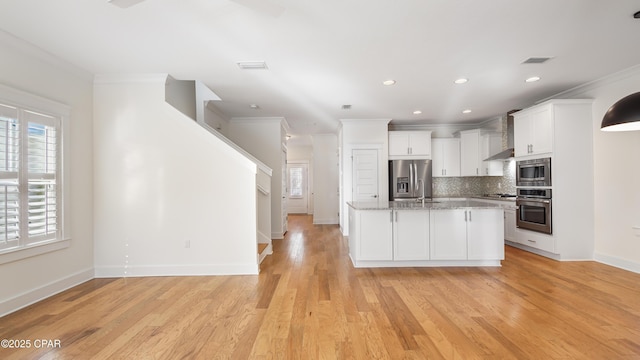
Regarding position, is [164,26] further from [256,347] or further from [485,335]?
[485,335]

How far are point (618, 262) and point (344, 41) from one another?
4.80 metres

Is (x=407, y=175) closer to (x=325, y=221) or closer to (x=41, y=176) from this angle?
(x=325, y=221)

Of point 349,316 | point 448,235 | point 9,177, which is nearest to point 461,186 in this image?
point 448,235

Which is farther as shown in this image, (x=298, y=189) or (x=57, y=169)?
(x=298, y=189)

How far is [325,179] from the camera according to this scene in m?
8.73

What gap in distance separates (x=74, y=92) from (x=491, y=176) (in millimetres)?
7845

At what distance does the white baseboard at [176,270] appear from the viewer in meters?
3.90

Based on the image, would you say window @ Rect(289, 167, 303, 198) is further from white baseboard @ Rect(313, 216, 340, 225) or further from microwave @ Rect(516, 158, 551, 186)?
microwave @ Rect(516, 158, 551, 186)

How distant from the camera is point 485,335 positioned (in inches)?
91.7

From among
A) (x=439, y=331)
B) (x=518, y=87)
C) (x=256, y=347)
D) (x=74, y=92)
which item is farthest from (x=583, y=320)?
(x=74, y=92)

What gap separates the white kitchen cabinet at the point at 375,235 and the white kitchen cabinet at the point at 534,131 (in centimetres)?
283

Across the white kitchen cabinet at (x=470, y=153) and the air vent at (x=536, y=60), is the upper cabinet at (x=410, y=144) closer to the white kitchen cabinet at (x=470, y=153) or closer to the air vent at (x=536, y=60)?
the white kitchen cabinet at (x=470, y=153)

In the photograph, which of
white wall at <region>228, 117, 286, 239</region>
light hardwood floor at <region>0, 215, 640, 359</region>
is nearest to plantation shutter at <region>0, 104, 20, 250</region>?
light hardwood floor at <region>0, 215, 640, 359</region>

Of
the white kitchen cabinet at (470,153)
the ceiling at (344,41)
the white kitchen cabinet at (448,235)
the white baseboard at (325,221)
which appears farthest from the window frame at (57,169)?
the white kitchen cabinet at (470,153)
